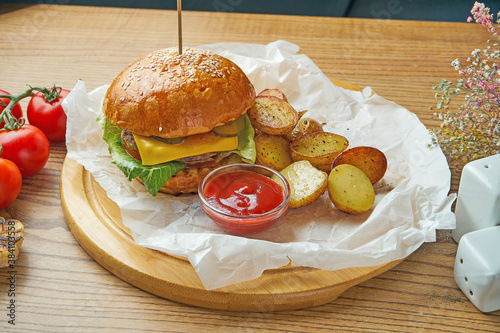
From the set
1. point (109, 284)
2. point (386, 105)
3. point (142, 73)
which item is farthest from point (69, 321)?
point (386, 105)

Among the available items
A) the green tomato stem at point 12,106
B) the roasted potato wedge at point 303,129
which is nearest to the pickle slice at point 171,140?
the roasted potato wedge at point 303,129

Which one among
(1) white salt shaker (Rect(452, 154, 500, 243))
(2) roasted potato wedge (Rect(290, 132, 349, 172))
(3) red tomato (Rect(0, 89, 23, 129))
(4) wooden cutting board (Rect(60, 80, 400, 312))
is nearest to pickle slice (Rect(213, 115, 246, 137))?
(2) roasted potato wedge (Rect(290, 132, 349, 172))

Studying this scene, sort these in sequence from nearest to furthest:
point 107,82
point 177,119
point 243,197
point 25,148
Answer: point 243,197, point 177,119, point 25,148, point 107,82

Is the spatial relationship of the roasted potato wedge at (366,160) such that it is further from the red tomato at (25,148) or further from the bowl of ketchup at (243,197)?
the red tomato at (25,148)

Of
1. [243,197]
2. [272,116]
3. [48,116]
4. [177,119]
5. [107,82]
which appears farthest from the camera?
[107,82]

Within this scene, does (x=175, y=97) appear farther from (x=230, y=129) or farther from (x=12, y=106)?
(x=12, y=106)

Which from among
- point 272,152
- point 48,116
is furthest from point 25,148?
point 272,152
